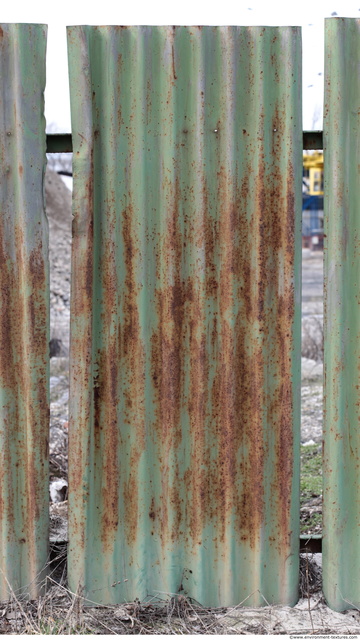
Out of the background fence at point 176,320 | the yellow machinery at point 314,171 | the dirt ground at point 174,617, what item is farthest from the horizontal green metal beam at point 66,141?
the yellow machinery at point 314,171

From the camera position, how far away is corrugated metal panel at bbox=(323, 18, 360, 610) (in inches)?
96.3

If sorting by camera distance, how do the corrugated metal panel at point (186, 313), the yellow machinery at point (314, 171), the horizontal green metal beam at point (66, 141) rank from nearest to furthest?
the corrugated metal panel at point (186, 313)
the horizontal green metal beam at point (66, 141)
the yellow machinery at point (314, 171)

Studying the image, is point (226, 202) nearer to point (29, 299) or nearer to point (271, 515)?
point (29, 299)

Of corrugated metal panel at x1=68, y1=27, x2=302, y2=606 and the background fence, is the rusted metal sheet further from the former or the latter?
corrugated metal panel at x1=68, y1=27, x2=302, y2=606

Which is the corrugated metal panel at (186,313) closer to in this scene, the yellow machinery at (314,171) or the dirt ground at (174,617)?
the dirt ground at (174,617)

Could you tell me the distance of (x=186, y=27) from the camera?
2418 millimetres

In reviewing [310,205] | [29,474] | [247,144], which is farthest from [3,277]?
[310,205]

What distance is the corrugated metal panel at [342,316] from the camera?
8.03ft

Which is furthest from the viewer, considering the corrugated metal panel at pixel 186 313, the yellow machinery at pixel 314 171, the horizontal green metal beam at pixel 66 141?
the yellow machinery at pixel 314 171

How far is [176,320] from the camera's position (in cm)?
250

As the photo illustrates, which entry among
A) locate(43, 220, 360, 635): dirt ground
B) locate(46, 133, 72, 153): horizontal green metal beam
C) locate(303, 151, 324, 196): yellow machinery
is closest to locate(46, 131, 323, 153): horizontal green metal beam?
locate(46, 133, 72, 153): horizontal green metal beam

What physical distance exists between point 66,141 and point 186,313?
0.81 m

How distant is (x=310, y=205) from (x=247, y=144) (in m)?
12.6

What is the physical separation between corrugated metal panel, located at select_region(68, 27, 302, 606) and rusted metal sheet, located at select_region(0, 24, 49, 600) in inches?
5.7
